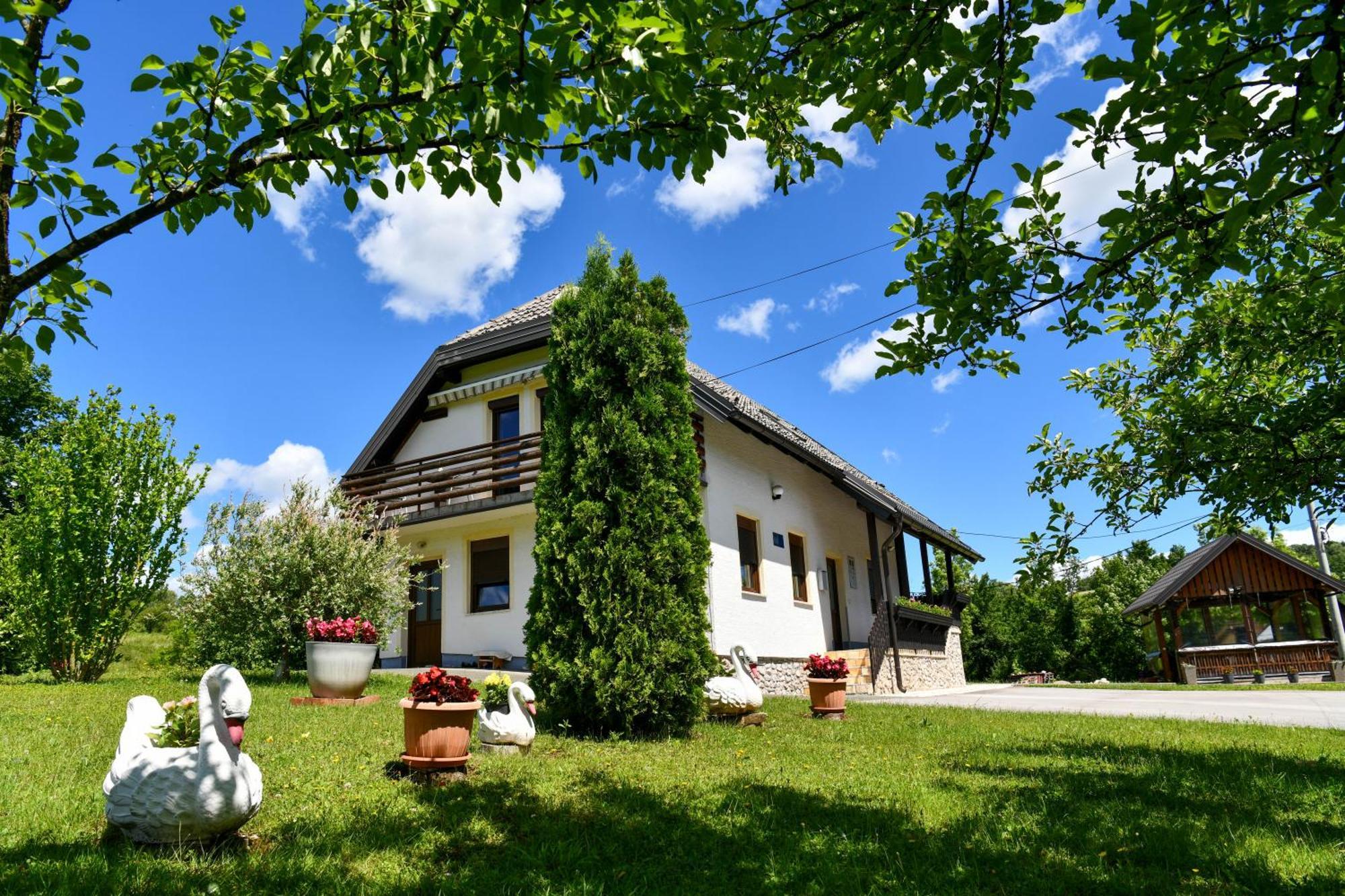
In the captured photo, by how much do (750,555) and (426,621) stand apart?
6593 millimetres

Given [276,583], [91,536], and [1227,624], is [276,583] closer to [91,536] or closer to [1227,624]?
[91,536]

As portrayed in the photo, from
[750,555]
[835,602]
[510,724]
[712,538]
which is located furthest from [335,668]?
[835,602]

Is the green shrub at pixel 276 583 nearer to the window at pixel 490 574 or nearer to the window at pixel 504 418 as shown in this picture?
the window at pixel 490 574

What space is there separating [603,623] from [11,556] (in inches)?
375

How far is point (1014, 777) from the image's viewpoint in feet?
19.8

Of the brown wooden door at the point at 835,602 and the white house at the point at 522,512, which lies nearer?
the white house at the point at 522,512

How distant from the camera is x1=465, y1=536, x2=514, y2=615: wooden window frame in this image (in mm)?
14516

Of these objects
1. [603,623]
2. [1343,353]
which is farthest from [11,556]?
[1343,353]

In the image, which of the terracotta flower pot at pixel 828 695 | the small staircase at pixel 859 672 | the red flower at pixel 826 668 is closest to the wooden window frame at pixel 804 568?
the small staircase at pixel 859 672

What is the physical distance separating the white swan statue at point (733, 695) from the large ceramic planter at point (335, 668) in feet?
13.7

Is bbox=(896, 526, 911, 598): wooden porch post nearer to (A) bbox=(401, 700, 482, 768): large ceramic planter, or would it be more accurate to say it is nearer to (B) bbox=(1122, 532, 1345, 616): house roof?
(B) bbox=(1122, 532, 1345, 616): house roof

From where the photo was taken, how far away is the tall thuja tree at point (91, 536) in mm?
10773

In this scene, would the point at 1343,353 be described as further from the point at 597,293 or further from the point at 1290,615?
the point at 1290,615

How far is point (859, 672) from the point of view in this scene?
628 inches
